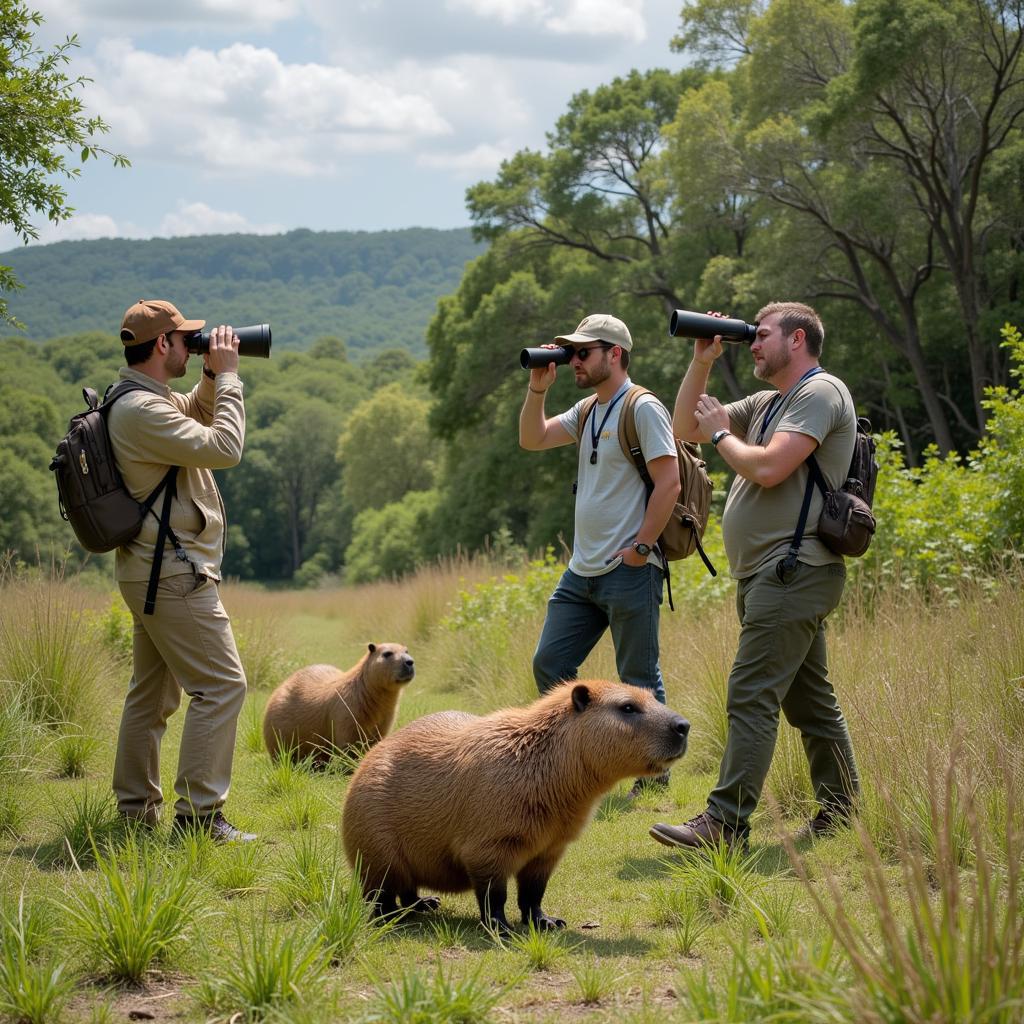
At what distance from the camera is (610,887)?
5398 millimetres

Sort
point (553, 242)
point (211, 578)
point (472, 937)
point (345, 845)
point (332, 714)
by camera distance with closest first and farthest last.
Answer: point (472, 937)
point (345, 845)
point (211, 578)
point (332, 714)
point (553, 242)

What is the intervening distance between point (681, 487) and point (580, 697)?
2.06 meters

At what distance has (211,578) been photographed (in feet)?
19.4

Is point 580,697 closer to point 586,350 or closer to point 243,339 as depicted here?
point 586,350

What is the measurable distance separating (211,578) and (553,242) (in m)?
33.7

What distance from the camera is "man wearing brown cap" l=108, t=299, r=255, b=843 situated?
18.6 feet

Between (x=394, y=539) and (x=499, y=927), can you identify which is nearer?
(x=499, y=927)

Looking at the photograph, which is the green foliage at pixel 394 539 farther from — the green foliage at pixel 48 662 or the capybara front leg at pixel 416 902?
the capybara front leg at pixel 416 902

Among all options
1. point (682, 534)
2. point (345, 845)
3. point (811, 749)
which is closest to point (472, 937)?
point (345, 845)

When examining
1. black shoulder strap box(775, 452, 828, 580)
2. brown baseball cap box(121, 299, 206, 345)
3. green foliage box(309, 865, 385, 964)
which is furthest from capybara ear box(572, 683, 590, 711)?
brown baseball cap box(121, 299, 206, 345)

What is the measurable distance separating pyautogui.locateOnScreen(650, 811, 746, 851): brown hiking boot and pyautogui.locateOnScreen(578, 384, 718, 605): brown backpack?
49.2 inches

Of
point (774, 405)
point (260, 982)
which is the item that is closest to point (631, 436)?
point (774, 405)

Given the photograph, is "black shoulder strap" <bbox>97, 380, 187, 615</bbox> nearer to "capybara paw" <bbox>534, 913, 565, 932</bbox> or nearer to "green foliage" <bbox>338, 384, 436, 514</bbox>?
"capybara paw" <bbox>534, 913, 565, 932</bbox>

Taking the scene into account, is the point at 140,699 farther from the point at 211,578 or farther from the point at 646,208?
the point at 646,208
